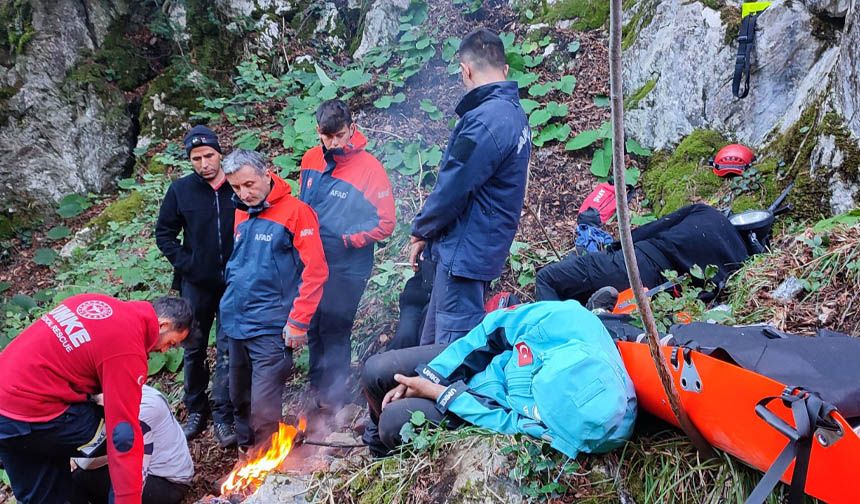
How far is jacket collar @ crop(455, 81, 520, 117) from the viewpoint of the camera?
319cm

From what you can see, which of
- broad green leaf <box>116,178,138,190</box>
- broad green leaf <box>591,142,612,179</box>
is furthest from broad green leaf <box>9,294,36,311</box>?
broad green leaf <box>591,142,612,179</box>

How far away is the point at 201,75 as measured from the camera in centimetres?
895

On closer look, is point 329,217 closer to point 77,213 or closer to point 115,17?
point 77,213

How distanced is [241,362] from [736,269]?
3.49 m

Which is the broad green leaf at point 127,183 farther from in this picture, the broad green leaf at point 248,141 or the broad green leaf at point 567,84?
the broad green leaf at point 567,84

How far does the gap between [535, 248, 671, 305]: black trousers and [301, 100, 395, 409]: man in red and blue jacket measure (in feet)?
4.31

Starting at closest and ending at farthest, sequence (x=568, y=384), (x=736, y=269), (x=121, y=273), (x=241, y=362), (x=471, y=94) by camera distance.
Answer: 1. (x=568, y=384)
2. (x=471, y=94)
3. (x=241, y=362)
4. (x=736, y=269)
5. (x=121, y=273)

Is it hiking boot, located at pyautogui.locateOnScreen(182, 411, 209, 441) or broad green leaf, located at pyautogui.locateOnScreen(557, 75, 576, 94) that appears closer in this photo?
hiking boot, located at pyautogui.locateOnScreen(182, 411, 209, 441)

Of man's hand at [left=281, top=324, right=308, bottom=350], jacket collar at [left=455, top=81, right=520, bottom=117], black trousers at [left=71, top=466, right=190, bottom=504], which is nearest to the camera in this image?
jacket collar at [left=455, top=81, right=520, bottom=117]

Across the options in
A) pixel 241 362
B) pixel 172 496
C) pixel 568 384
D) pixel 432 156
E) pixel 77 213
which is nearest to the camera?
pixel 568 384

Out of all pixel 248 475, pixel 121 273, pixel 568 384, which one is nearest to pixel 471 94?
pixel 568 384

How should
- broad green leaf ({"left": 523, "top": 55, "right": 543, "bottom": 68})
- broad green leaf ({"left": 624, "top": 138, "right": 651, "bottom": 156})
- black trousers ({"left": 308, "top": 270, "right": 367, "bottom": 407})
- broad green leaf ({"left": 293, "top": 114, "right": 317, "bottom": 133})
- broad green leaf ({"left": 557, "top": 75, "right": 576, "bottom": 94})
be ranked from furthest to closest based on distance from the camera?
broad green leaf ({"left": 523, "top": 55, "right": 543, "bottom": 68})
broad green leaf ({"left": 293, "top": 114, "right": 317, "bottom": 133})
broad green leaf ({"left": 557, "top": 75, "right": 576, "bottom": 94})
broad green leaf ({"left": 624, "top": 138, "right": 651, "bottom": 156})
black trousers ({"left": 308, "top": 270, "right": 367, "bottom": 407})

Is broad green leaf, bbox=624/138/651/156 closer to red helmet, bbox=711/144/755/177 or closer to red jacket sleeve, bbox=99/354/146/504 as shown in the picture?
red helmet, bbox=711/144/755/177

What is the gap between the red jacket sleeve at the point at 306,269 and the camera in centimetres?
353
